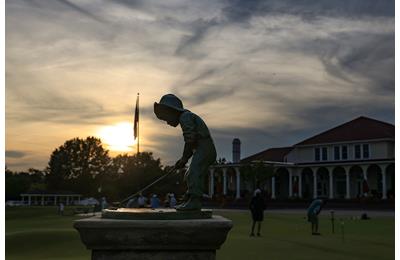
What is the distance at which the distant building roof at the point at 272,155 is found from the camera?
203ft

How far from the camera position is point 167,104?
630 centimetres

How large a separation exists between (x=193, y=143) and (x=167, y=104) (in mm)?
553

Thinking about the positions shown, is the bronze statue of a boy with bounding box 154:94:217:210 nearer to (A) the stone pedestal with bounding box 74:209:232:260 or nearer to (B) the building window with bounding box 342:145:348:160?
(A) the stone pedestal with bounding box 74:209:232:260

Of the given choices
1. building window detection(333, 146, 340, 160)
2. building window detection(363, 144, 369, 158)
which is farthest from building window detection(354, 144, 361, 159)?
building window detection(333, 146, 340, 160)

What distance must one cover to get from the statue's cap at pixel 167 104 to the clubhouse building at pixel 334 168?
139 ft

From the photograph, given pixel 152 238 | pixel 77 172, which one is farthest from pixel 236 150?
pixel 152 238

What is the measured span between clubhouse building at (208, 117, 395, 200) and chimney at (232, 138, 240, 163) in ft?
6.07

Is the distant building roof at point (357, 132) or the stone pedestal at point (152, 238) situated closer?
the stone pedestal at point (152, 238)

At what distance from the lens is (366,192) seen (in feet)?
154

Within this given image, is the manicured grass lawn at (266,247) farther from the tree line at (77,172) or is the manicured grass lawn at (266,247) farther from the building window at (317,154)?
the tree line at (77,172)

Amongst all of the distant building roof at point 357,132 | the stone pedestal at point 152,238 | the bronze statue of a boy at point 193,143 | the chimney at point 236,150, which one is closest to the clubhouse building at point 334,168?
the distant building roof at point 357,132

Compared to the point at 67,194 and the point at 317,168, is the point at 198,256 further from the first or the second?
the point at 67,194

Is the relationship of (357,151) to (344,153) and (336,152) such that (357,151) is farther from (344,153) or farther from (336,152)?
(336,152)

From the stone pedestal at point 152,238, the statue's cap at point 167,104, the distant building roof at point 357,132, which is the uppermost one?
the distant building roof at point 357,132
